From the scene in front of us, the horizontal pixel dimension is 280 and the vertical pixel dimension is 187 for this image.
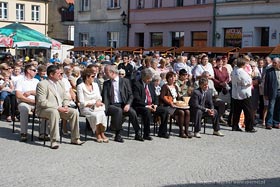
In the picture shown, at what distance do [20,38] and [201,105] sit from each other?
395 inches

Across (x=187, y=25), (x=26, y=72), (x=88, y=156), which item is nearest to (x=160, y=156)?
(x=88, y=156)

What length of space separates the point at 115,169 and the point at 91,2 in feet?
117

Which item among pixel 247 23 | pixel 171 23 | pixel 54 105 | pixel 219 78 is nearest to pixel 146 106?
pixel 54 105

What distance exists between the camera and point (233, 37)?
99.5 feet

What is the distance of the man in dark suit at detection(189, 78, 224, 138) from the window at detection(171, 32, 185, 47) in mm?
22483

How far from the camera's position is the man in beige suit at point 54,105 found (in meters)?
9.71

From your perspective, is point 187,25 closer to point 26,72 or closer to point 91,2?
point 91,2

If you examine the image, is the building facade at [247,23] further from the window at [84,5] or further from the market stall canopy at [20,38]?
the window at [84,5]

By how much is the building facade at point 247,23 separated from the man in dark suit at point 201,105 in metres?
17.0

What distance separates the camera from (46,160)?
8.60 m

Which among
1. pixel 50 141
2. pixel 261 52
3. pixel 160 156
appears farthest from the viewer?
pixel 261 52

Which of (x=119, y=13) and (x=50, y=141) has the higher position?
(x=119, y=13)

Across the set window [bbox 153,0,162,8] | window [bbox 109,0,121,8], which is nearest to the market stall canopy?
window [bbox 153,0,162,8]

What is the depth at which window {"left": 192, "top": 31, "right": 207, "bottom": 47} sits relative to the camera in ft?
105
